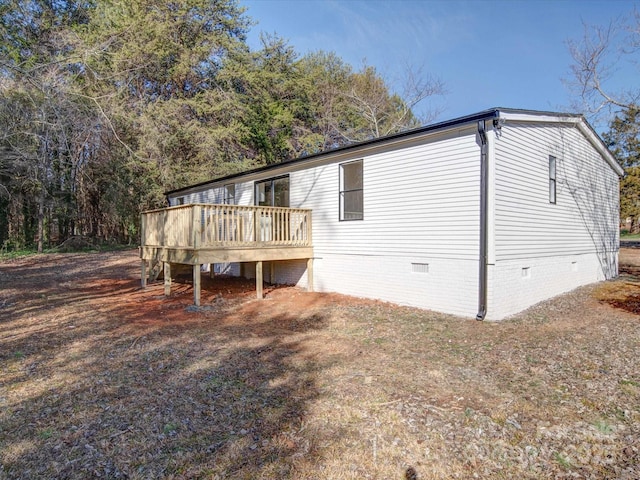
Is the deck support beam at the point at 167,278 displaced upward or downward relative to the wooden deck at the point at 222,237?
downward

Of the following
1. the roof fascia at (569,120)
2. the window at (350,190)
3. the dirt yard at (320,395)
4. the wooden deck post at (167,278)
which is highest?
the roof fascia at (569,120)

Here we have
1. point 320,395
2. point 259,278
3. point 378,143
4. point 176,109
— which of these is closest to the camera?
point 320,395

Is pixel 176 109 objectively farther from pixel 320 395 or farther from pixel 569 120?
pixel 320 395

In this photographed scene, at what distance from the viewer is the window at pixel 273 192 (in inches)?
428

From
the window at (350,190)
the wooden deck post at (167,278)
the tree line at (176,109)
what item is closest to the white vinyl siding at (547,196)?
the window at (350,190)

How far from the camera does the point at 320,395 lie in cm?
376

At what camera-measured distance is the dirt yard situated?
8.90ft

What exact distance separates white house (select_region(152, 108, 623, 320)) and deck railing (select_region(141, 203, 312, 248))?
1.96 ft

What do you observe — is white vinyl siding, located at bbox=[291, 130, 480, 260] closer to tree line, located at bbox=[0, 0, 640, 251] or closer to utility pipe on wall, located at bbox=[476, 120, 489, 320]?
utility pipe on wall, located at bbox=[476, 120, 489, 320]

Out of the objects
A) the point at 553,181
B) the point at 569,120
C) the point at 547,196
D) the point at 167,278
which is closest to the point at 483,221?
the point at 547,196

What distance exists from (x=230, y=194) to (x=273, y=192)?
2197 millimetres

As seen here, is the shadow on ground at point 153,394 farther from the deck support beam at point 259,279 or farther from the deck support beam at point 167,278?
the deck support beam at point 167,278

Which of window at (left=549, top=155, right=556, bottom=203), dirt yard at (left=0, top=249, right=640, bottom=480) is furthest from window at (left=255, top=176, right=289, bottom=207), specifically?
window at (left=549, top=155, right=556, bottom=203)

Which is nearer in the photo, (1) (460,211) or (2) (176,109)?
(1) (460,211)
